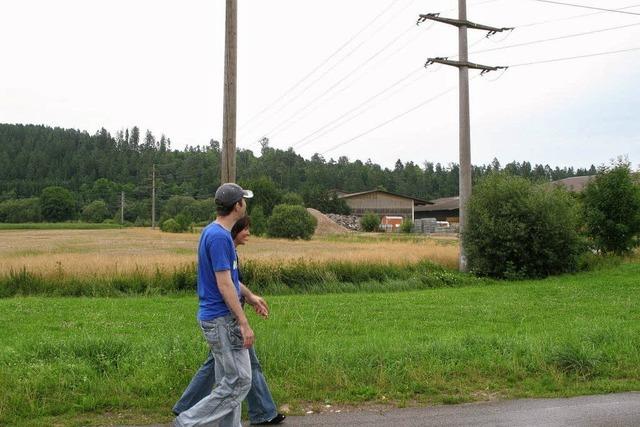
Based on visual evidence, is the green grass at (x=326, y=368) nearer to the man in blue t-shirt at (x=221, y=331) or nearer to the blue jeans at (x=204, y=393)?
the blue jeans at (x=204, y=393)

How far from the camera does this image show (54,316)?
13.4 m

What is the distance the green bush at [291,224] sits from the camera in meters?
62.9

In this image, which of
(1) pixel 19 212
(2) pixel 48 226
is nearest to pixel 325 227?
(2) pixel 48 226

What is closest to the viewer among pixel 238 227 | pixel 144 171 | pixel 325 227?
pixel 238 227

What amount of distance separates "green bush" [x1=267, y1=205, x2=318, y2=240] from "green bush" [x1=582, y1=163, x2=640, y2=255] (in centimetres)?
3817

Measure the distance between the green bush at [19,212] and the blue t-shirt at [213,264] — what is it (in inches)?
5246

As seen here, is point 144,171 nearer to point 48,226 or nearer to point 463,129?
point 48,226

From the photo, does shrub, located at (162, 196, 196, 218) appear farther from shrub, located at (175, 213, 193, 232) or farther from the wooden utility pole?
the wooden utility pole

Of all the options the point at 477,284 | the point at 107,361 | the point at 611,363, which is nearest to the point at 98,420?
the point at 107,361

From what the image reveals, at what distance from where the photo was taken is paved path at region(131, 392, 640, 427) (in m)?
5.58

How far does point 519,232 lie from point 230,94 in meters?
16.9

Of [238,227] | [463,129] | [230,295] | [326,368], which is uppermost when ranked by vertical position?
[463,129]

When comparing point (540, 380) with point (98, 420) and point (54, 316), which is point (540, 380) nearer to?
point (98, 420)

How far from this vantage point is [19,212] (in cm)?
12412
